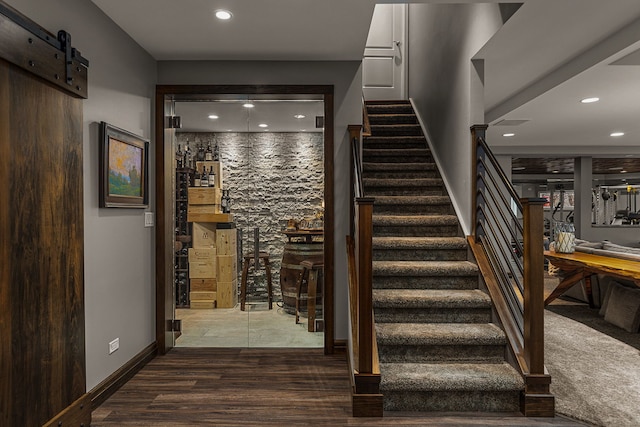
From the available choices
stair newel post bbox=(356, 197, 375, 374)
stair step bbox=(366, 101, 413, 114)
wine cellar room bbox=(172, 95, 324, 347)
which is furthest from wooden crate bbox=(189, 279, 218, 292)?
stair step bbox=(366, 101, 413, 114)

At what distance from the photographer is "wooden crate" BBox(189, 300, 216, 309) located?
3529 millimetres

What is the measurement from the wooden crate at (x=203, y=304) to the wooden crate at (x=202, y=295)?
3 cm

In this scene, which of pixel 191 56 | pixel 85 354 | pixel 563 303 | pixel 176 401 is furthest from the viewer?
pixel 563 303

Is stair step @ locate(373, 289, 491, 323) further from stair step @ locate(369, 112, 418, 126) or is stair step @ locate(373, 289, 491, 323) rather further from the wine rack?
→ stair step @ locate(369, 112, 418, 126)

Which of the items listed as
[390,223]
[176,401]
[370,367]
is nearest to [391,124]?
[390,223]

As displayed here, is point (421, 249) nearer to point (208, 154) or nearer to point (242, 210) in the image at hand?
point (242, 210)

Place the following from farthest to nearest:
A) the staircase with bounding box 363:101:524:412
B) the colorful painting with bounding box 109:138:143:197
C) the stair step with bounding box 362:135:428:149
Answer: the stair step with bounding box 362:135:428:149 < the colorful painting with bounding box 109:138:143:197 < the staircase with bounding box 363:101:524:412

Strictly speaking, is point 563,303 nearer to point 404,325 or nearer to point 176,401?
point 404,325

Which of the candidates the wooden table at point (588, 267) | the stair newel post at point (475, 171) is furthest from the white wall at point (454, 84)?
the wooden table at point (588, 267)

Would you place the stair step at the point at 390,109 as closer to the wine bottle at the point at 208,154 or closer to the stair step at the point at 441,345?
the wine bottle at the point at 208,154

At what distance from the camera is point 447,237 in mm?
3598

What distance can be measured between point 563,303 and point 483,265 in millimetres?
2971

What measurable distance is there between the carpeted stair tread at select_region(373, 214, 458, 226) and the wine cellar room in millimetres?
613

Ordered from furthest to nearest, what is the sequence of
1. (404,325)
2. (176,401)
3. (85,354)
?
(404,325), (176,401), (85,354)
